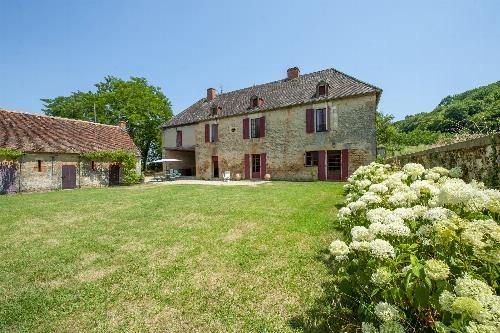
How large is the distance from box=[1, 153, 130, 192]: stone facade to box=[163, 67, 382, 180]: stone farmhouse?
744 cm

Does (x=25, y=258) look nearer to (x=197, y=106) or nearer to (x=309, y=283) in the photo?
(x=309, y=283)

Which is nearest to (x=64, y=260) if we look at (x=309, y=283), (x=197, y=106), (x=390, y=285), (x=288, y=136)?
(x=309, y=283)

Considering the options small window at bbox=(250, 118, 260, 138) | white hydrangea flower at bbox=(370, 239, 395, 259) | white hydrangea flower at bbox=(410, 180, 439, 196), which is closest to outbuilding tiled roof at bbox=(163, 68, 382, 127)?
small window at bbox=(250, 118, 260, 138)

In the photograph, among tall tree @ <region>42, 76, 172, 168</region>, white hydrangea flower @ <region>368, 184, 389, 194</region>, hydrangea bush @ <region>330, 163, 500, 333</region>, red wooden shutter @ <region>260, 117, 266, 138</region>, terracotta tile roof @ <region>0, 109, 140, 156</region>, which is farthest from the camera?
tall tree @ <region>42, 76, 172, 168</region>

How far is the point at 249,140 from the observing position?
791 inches

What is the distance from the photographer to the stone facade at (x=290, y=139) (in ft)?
51.9

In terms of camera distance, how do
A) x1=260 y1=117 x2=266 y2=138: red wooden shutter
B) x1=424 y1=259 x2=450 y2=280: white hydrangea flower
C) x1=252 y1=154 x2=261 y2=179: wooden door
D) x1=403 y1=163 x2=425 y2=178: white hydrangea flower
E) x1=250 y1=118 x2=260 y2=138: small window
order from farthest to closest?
1. x1=252 y1=154 x2=261 y2=179: wooden door
2. x1=250 y1=118 x2=260 y2=138: small window
3. x1=260 y1=117 x2=266 y2=138: red wooden shutter
4. x1=403 y1=163 x2=425 y2=178: white hydrangea flower
5. x1=424 y1=259 x2=450 y2=280: white hydrangea flower

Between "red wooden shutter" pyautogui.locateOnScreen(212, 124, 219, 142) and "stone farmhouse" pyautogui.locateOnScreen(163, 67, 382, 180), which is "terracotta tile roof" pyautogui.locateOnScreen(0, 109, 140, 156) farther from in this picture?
"red wooden shutter" pyautogui.locateOnScreen(212, 124, 219, 142)

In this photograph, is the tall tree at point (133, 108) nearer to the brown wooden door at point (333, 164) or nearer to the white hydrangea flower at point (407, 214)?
the brown wooden door at point (333, 164)

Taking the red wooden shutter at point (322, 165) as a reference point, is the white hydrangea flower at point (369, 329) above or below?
below

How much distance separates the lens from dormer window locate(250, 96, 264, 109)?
20.0m

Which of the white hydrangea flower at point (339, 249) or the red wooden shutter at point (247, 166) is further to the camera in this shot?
the red wooden shutter at point (247, 166)

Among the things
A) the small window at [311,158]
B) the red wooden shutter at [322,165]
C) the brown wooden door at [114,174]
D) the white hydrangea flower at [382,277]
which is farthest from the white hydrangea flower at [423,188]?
the brown wooden door at [114,174]

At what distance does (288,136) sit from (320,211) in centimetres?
1178
